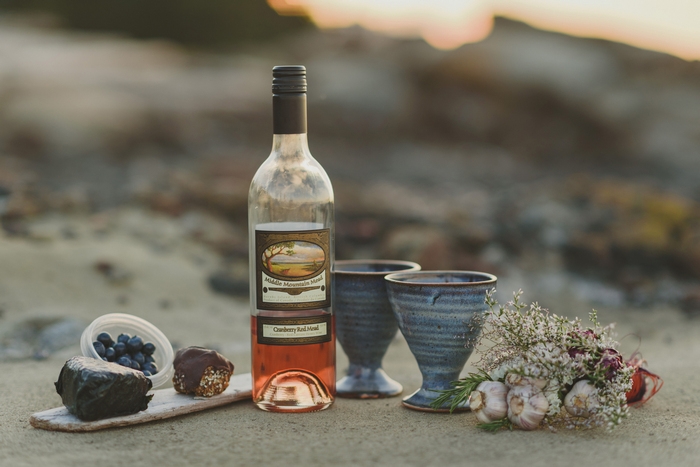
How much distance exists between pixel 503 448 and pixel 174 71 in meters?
13.7

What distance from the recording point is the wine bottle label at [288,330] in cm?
362

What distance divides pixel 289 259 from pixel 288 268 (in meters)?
0.04

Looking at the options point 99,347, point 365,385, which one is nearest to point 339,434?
point 365,385

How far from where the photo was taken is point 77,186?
9.81 metres

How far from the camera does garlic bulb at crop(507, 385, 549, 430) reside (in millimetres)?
3271

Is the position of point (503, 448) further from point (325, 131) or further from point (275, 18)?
point (275, 18)

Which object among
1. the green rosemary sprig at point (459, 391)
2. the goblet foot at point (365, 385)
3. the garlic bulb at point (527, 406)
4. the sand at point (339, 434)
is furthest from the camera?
the goblet foot at point (365, 385)

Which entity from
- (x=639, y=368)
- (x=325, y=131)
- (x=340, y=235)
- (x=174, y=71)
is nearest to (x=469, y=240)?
(x=340, y=235)

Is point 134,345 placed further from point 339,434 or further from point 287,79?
point 287,79

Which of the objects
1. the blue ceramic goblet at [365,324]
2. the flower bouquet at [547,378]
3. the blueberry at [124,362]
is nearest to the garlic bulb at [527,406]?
the flower bouquet at [547,378]

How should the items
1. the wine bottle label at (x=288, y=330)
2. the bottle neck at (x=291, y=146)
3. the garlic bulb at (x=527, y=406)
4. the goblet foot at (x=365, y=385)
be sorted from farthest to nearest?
the goblet foot at (x=365, y=385), the bottle neck at (x=291, y=146), the wine bottle label at (x=288, y=330), the garlic bulb at (x=527, y=406)

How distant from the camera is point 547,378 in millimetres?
3320

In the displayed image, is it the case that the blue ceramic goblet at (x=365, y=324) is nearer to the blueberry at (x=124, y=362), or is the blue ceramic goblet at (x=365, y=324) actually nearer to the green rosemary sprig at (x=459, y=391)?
the green rosemary sprig at (x=459, y=391)

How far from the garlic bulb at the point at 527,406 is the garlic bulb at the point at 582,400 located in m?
0.11
